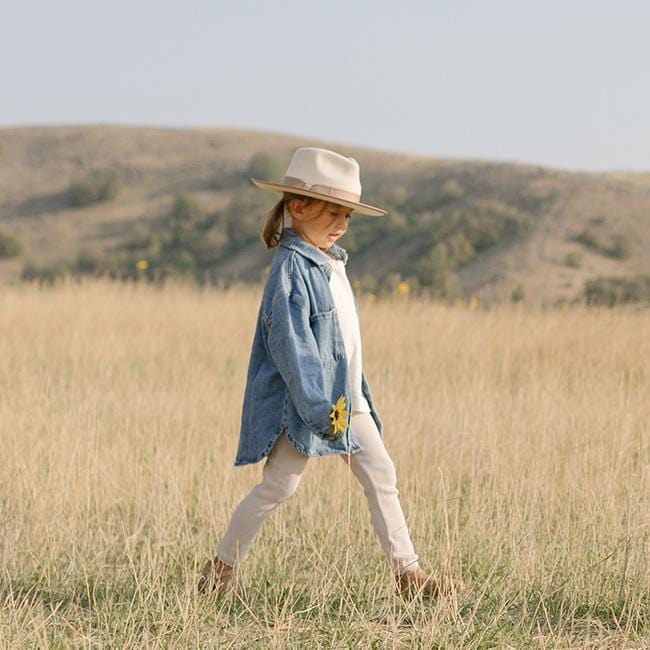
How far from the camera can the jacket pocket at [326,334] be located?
3812mm

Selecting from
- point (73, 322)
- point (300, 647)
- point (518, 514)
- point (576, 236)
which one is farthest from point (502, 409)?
point (576, 236)

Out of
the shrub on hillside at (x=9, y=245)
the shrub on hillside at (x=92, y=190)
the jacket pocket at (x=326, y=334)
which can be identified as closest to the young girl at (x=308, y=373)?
the jacket pocket at (x=326, y=334)

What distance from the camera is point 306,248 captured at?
3.88 m

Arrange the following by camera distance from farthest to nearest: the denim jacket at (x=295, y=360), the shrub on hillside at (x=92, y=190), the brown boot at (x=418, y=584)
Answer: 1. the shrub on hillside at (x=92, y=190)
2. the brown boot at (x=418, y=584)
3. the denim jacket at (x=295, y=360)

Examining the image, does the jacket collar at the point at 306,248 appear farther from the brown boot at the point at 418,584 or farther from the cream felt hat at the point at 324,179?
the brown boot at the point at 418,584

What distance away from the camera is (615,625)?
3.80 meters

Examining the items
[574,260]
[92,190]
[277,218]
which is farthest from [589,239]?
[277,218]

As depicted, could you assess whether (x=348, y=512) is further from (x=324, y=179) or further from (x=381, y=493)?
(x=324, y=179)

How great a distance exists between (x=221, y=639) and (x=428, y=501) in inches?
73.4

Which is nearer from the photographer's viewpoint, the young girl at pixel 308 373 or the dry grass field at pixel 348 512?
the dry grass field at pixel 348 512

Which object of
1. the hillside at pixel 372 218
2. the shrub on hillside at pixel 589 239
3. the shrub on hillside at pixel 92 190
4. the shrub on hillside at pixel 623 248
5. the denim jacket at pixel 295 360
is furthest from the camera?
the shrub on hillside at pixel 92 190

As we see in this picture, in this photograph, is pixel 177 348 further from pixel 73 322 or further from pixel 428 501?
pixel 428 501

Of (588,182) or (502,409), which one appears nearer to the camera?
(502,409)

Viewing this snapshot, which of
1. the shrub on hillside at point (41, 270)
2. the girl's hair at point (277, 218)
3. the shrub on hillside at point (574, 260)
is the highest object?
the girl's hair at point (277, 218)
